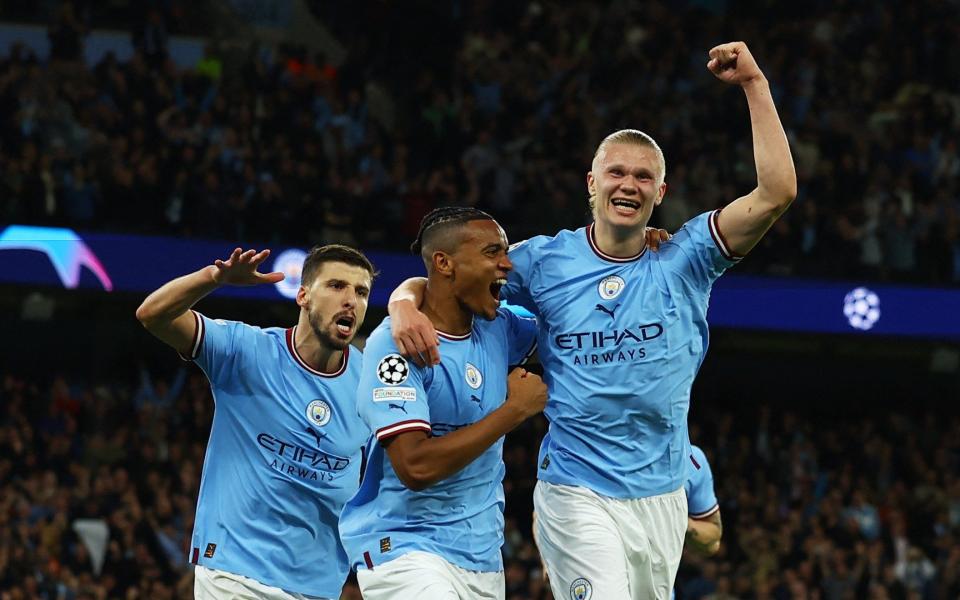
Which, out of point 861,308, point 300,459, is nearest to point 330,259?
point 300,459

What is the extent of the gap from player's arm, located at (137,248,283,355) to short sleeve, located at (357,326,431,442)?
0.92 m

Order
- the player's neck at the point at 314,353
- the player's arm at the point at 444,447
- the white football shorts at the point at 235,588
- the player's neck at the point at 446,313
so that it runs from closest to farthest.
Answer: the player's arm at the point at 444,447 < the player's neck at the point at 446,313 < the white football shorts at the point at 235,588 < the player's neck at the point at 314,353

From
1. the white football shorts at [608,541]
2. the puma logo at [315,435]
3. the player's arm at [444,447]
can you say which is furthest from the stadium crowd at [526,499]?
the player's arm at [444,447]

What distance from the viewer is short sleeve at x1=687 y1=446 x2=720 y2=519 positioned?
22.8ft

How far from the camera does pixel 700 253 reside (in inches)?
247

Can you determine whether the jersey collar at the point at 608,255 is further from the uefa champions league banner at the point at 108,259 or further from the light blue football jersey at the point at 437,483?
the uefa champions league banner at the point at 108,259

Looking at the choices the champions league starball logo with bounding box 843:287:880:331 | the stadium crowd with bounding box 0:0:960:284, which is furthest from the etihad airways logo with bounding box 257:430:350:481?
the champions league starball logo with bounding box 843:287:880:331

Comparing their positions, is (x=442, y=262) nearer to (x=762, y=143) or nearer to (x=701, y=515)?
(x=762, y=143)

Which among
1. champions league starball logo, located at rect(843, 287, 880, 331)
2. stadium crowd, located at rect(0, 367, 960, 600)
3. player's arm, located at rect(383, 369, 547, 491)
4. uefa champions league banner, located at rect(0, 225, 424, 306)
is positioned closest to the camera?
player's arm, located at rect(383, 369, 547, 491)

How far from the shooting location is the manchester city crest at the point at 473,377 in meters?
5.82

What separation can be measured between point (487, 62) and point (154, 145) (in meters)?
5.33

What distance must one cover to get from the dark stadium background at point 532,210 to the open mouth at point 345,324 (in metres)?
8.09

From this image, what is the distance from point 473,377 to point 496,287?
391 mm

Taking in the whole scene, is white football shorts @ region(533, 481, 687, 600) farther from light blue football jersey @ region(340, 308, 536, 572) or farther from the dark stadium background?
the dark stadium background
